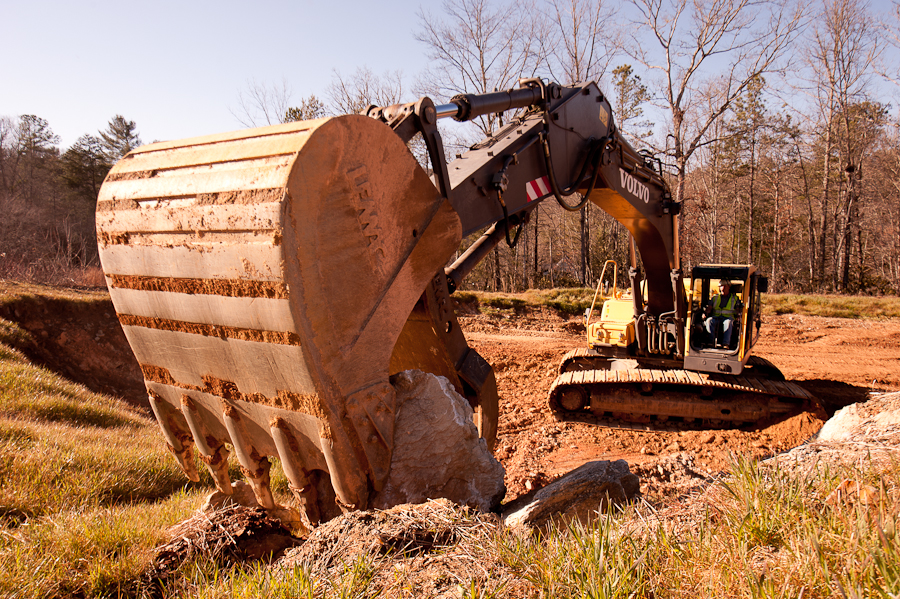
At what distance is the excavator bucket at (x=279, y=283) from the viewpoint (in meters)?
2.06

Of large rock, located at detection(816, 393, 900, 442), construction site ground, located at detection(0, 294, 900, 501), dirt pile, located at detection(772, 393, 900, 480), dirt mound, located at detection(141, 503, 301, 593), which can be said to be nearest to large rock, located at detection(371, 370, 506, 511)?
dirt mound, located at detection(141, 503, 301, 593)

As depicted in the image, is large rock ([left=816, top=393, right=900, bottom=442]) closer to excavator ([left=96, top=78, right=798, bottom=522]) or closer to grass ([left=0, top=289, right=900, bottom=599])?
grass ([left=0, top=289, right=900, bottom=599])

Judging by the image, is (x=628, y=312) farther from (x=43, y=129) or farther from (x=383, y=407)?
(x=43, y=129)

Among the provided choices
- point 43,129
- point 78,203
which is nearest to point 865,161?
point 78,203

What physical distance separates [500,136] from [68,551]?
358 cm

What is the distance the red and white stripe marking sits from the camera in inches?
155

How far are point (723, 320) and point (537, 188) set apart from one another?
4.36 meters

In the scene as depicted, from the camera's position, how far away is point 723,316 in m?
6.97

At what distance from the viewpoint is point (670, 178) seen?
28375 millimetres

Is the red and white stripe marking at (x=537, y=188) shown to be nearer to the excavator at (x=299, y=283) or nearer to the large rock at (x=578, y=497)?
the excavator at (x=299, y=283)

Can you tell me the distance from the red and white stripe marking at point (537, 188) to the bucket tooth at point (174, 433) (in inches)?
110

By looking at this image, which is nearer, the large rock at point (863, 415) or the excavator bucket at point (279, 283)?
the excavator bucket at point (279, 283)

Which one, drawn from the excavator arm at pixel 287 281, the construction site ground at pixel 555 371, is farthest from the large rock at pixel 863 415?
the excavator arm at pixel 287 281

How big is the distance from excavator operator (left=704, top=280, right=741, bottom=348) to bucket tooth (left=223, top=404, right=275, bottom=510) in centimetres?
623
